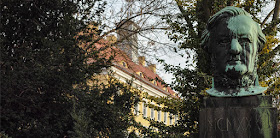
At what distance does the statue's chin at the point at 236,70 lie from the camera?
5004 mm

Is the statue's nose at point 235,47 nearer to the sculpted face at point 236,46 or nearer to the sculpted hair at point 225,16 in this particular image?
the sculpted face at point 236,46

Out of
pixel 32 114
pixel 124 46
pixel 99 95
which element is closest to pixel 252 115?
pixel 99 95

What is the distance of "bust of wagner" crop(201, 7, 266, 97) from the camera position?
5027mm

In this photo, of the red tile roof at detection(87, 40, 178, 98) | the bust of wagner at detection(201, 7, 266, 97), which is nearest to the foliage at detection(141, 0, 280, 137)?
the red tile roof at detection(87, 40, 178, 98)

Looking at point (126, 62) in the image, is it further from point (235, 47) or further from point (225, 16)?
point (235, 47)

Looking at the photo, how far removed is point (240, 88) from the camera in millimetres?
5051

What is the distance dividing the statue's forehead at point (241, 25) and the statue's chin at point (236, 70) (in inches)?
18.6

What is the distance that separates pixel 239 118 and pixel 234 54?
0.89 metres

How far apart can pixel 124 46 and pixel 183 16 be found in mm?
5046

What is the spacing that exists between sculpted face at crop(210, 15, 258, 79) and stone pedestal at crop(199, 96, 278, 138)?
1.34 ft

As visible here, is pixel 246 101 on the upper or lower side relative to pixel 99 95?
lower

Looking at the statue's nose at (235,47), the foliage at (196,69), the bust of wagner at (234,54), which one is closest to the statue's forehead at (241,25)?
the bust of wagner at (234,54)

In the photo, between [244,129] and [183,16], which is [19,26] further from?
[244,129]


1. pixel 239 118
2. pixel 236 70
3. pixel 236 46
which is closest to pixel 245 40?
pixel 236 46
